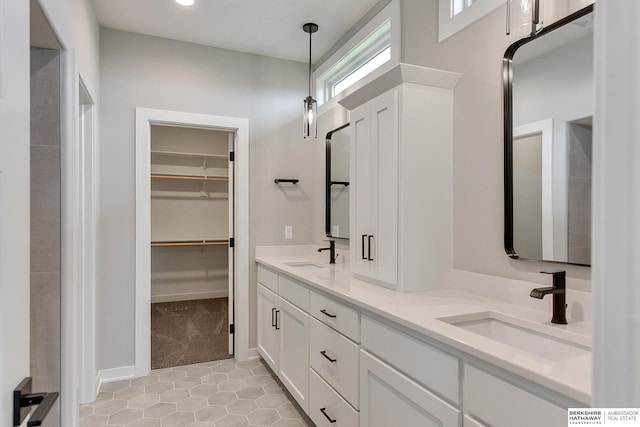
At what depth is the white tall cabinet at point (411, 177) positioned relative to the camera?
187 cm

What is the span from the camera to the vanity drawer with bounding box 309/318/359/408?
1.75 metres

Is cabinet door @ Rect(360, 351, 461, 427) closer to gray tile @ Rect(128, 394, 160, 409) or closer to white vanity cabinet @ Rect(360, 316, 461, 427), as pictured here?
white vanity cabinet @ Rect(360, 316, 461, 427)

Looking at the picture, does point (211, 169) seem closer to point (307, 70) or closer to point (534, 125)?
point (307, 70)

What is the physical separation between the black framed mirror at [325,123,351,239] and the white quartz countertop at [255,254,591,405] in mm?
738

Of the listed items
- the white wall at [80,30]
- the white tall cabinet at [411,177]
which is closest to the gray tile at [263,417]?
the white tall cabinet at [411,177]

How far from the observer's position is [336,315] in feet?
6.28

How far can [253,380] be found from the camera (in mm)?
2930

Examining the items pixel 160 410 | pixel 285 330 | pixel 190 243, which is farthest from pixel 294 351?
pixel 190 243

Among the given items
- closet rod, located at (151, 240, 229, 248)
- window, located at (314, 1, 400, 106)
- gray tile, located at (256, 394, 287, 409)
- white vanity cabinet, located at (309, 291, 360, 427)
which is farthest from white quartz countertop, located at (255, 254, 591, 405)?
closet rod, located at (151, 240, 229, 248)

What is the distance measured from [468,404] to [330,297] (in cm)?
96

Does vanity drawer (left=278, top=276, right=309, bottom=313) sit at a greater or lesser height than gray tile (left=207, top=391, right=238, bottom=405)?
greater

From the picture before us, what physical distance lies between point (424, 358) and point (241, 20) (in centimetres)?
269

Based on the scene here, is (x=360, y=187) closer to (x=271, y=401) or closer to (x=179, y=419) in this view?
(x=271, y=401)
